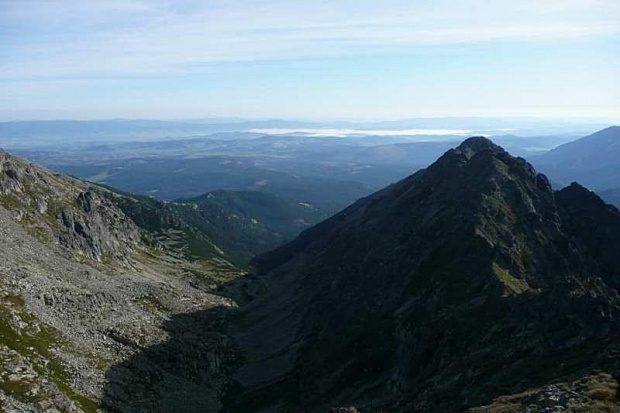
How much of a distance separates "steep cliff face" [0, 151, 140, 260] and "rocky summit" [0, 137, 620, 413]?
0.67 m

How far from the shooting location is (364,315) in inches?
4729

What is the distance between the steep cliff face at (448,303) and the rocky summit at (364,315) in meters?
0.41

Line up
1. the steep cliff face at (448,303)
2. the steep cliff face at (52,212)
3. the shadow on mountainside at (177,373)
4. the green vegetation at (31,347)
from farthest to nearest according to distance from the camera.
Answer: the steep cliff face at (52,212) < the shadow on mountainside at (177,373) < the green vegetation at (31,347) < the steep cliff face at (448,303)

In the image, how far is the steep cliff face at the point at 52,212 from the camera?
6137 inches

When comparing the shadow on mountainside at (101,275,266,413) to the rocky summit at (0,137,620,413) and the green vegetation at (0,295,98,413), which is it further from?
the green vegetation at (0,295,98,413)

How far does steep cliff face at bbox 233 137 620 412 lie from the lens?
66500 mm

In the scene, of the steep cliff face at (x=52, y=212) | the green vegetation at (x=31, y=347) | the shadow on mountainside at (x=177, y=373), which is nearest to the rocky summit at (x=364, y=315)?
the green vegetation at (x=31, y=347)

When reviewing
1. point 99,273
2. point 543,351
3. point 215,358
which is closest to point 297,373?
point 215,358

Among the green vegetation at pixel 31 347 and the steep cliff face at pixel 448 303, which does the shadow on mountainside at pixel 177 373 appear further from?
the green vegetation at pixel 31 347

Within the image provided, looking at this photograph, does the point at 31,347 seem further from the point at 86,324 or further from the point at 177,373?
the point at 177,373

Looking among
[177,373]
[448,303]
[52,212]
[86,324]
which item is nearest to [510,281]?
[448,303]

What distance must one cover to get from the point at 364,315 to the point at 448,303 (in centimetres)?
2826

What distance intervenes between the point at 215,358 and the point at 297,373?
74.2 feet

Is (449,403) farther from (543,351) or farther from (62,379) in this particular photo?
(62,379)
